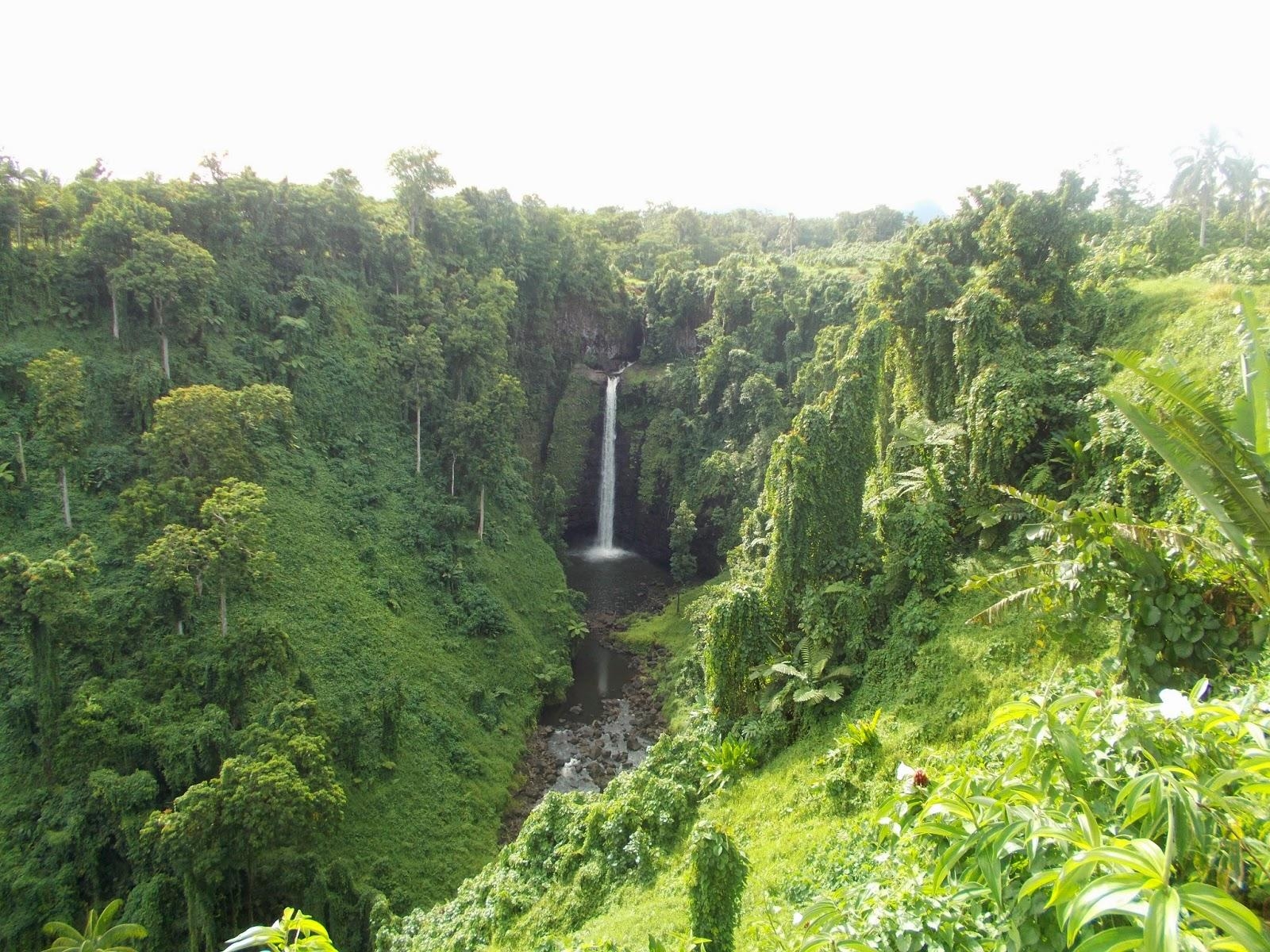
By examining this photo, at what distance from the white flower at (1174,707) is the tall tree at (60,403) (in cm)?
2062

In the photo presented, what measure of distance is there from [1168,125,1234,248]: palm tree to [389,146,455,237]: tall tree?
93.9 ft

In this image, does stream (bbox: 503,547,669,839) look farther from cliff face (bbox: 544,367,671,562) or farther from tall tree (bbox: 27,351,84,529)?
tall tree (bbox: 27,351,84,529)

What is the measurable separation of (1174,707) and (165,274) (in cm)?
2277

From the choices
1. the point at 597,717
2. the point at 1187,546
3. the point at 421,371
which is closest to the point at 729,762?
the point at 1187,546

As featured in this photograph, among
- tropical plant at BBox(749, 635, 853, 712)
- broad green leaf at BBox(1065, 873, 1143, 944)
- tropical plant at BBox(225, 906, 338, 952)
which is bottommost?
Answer: tropical plant at BBox(749, 635, 853, 712)

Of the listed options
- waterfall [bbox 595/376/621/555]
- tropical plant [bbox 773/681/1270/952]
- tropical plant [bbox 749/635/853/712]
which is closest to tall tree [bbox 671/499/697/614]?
waterfall [bbox 595/376/621/555]

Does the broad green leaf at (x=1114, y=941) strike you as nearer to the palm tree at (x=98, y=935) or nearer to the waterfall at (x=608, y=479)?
the palm tree at (x=98, y=935)

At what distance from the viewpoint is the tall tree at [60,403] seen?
53.5 feet

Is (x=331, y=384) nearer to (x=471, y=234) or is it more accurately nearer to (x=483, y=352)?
(x=483, y=352)

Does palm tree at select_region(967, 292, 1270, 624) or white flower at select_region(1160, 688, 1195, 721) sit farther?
palm tree at select_region(967, 292, 1270, 624)

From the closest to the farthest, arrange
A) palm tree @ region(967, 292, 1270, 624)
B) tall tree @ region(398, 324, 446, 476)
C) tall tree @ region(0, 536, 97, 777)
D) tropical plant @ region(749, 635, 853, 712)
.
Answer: palm tree @ region(967, 292, 1270, 624) < tropical plant @ region(749, 635, 853, 712) < tall tree @ region(0, 536, 97, 777) < tall tree @ region(398, 324, 446, 476)

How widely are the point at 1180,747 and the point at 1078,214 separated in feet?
51.7

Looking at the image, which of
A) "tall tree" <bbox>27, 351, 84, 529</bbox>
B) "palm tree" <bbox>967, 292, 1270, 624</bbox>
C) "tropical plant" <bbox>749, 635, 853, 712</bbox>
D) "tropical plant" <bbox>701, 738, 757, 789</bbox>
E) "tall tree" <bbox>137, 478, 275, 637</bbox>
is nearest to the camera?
"palm tree" <bbox>967, 292, 1270, 624</bbox>

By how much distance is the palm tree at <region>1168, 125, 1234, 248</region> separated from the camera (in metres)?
26.2
